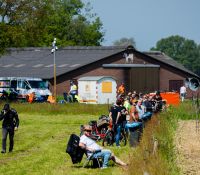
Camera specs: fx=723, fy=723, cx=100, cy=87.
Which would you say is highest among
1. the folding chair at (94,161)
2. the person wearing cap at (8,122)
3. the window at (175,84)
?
the window at (175,84)

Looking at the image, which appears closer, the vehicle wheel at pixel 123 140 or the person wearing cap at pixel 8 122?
the person wearing cap at pixel 8 122

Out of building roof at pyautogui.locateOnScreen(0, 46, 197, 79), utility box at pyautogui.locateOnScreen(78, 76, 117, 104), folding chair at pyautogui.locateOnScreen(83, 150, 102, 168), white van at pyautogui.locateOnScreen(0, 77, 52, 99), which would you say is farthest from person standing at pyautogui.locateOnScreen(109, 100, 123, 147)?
building roof at pyautogui.locateOnScreen(0, 46, 197, 79)

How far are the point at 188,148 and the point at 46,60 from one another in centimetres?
5257

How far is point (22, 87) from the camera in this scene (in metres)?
60.8

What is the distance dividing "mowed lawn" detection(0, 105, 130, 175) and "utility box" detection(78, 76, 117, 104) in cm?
1716

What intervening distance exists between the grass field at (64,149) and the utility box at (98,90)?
1537cm

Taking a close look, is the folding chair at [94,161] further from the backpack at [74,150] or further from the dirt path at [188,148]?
the dirt path at [188,148]

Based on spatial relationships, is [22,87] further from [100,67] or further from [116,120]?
[116,120]

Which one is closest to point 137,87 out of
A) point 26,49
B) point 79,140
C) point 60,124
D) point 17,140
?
point 26,49

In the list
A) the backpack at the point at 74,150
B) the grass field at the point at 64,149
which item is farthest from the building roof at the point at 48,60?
the backpack at the point at 74,150

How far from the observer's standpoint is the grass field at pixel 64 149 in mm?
17281

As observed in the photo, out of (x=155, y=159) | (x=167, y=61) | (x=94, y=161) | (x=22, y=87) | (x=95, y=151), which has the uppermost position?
(x=167, y=61)

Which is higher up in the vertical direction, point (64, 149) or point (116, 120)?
point (116, 120)

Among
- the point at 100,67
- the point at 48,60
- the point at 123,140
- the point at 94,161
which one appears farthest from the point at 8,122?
the point at 48,60
